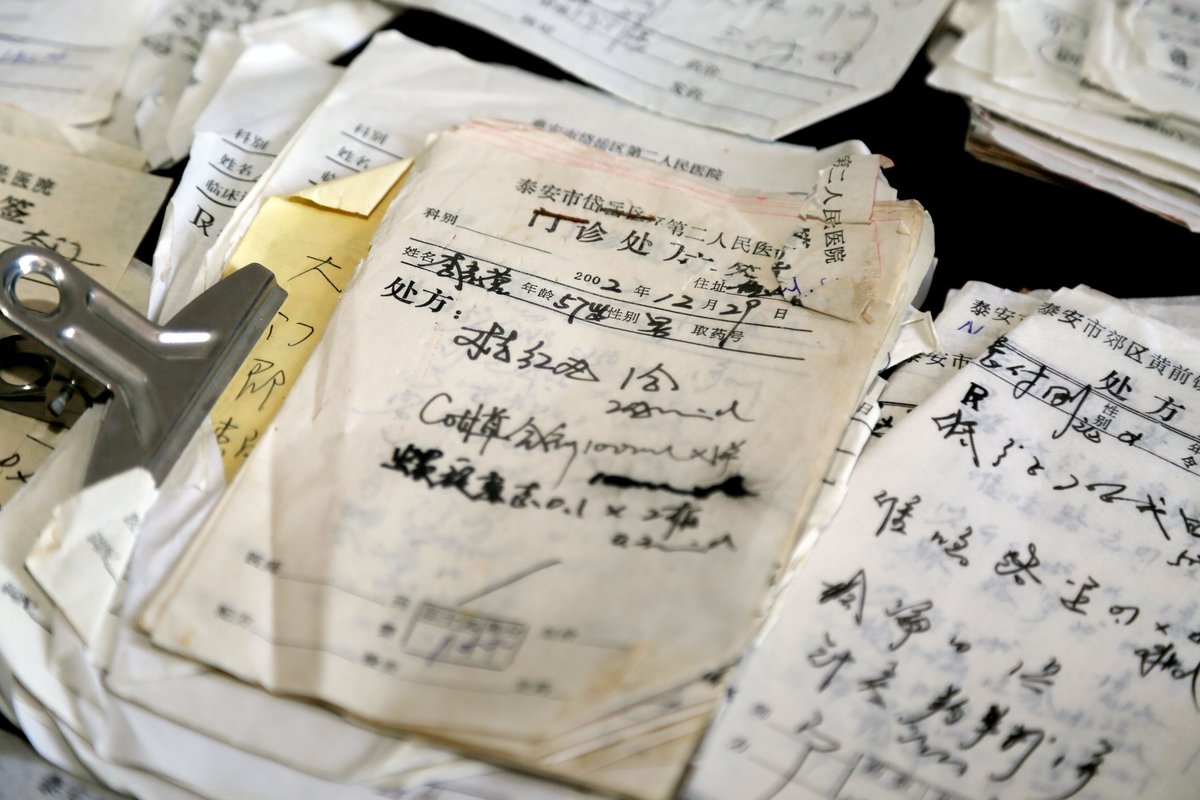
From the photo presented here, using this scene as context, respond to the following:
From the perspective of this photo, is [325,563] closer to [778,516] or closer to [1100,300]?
[778,516]

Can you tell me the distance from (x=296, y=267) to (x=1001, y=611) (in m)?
0.34

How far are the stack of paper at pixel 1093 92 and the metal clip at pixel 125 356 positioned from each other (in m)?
0.40

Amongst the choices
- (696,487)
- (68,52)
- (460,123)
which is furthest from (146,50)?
(696,487)

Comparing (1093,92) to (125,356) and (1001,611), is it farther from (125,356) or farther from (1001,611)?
(125,356)

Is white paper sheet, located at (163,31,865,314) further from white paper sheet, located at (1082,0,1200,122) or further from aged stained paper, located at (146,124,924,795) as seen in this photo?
white paper sheet, located at (1082,0,1200,122)

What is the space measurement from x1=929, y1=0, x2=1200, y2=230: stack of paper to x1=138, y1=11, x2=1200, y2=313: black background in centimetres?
1

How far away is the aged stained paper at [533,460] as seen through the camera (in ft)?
1.07

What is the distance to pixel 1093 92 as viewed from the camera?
518 mm

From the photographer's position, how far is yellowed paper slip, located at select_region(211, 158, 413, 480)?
0.39m

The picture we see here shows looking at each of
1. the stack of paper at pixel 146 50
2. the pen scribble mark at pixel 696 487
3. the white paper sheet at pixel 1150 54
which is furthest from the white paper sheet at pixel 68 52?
the white paper sheet at pixel 1150 54

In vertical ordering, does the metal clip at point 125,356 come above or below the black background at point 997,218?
below

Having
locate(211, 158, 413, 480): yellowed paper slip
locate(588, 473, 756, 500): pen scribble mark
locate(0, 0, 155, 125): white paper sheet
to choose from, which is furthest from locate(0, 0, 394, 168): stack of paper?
locate(588, 473, 756, 500): pen scribble mark

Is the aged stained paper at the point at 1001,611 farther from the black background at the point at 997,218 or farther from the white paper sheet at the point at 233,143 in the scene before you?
the white paper sheet at the point at 233,143

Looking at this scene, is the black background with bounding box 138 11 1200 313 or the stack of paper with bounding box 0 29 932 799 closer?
the stack of paper with bounding box 0 29 932 799
